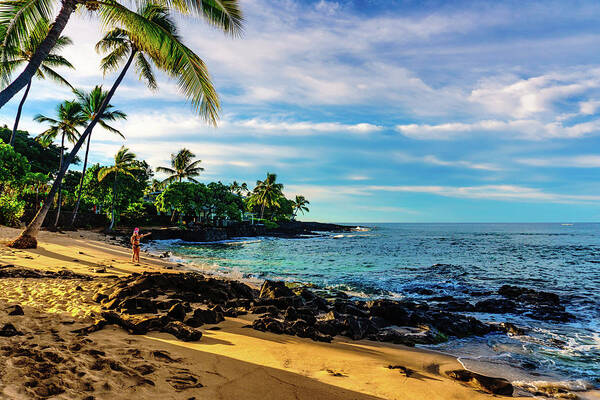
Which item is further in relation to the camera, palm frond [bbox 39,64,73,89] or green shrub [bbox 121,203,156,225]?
green shrub [bbox 121,203,156,225]

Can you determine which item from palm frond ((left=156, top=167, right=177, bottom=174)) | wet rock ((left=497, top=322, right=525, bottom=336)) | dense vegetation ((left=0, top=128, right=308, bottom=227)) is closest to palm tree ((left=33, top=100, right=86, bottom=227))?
dense vegetation ((left=0, top=128, right=308, bottom=227))

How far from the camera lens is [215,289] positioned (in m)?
9.48

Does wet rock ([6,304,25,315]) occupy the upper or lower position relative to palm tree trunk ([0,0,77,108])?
lower

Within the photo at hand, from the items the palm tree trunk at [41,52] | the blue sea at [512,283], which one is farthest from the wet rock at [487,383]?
the palm tree trunk at [41,52]

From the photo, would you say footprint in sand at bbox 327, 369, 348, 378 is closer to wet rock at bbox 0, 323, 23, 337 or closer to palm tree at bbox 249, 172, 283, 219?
wet rock at bbox 0, 323, 23, 337

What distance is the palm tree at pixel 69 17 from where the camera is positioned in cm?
725

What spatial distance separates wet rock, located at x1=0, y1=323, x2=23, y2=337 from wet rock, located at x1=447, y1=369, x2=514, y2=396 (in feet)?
21.6

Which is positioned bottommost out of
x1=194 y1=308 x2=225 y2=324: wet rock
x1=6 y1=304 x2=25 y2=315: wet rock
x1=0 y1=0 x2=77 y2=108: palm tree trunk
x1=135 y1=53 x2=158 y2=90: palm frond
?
x1=194 y1=308 x2=225 y2=324: wet rock

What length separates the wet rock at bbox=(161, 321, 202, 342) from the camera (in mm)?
5195

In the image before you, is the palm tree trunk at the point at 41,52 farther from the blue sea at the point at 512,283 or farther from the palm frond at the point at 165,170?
the palm frond at the point at 165,170

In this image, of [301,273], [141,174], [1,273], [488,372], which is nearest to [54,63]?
[1,273]

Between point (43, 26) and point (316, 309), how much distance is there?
1148 cm

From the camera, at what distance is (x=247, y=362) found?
4590 mm

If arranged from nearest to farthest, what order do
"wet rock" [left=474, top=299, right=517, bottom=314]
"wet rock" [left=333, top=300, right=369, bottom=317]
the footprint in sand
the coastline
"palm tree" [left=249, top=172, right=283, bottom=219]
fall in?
the coastline < the footprint in sand < "wet rock" [left=333, top=300, right=369, bottom=317] < "wet rock" [left=474, top=299, right=517, bottom=314] < "palm tree" [left=249, top=172, right=283, bottom=219]
